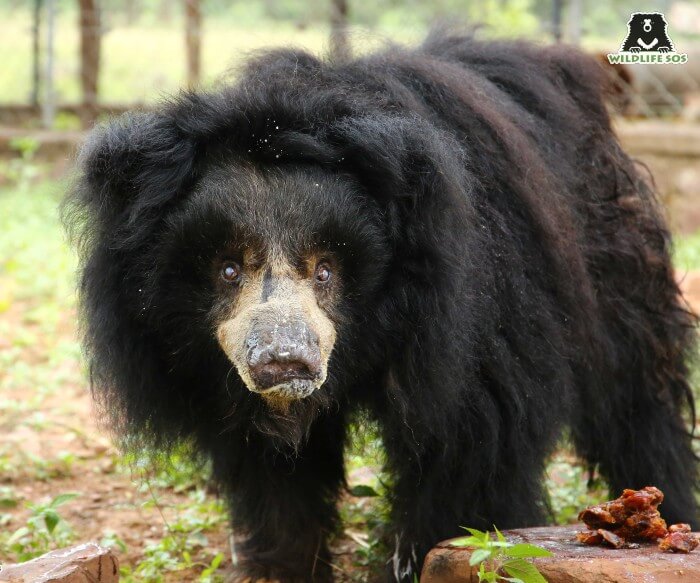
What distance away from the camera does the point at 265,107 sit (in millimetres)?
2955

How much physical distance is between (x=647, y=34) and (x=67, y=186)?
12.2 ft

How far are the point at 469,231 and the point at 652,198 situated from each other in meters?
1.34

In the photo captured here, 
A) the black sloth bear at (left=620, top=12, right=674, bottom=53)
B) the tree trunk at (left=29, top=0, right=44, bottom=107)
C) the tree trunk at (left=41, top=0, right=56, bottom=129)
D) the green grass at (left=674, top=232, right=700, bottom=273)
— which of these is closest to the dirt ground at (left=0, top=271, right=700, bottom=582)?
the black sloth bear at (left=620, top=12, right=674, bottom=53)

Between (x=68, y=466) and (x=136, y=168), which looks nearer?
(x=136, y=168)

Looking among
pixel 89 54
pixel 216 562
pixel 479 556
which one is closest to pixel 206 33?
pixel 89 54

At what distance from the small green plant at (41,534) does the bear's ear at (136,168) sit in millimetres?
1125

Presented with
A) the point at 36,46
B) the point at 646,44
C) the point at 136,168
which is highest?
the point at 36,46

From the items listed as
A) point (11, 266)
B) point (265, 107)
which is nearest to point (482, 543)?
point (265, 107)

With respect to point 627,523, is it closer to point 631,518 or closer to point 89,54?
point 631,518

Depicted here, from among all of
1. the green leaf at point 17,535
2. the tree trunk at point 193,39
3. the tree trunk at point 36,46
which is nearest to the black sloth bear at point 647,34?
the green leaf at point 17,535

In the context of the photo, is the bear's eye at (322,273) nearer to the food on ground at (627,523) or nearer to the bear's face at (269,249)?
the bear's face at (269,249)

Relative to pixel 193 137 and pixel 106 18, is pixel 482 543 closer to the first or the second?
pixel 193 137

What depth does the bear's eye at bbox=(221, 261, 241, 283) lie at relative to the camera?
292 cm

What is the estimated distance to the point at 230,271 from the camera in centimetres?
292
